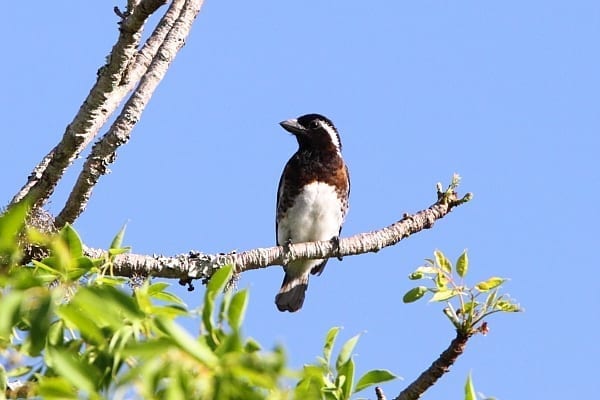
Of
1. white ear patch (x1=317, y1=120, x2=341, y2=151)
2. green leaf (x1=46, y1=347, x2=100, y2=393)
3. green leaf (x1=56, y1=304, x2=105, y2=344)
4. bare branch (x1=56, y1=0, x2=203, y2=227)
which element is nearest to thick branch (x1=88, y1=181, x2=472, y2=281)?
bare branch (x1=56, y1=0, x2=203, y2=227)

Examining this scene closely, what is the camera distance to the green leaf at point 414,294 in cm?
327

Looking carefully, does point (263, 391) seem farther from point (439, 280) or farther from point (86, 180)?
point (86, 180)

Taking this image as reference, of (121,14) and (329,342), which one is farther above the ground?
(121,14)

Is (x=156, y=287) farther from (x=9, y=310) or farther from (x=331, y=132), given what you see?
(x=331, y=132)

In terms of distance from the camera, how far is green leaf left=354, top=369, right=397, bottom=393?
2.40 metres

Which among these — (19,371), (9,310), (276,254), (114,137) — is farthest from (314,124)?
(9,310)

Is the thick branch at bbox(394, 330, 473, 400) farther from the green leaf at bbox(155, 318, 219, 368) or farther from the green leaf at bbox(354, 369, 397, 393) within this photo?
the green leaf at bbox(155, 318, 219, 368)

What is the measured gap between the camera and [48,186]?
13.5ft

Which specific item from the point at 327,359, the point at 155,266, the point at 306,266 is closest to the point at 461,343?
the point at 327,359

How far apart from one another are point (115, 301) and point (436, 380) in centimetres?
163

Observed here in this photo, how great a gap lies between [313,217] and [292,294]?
76 centimetres

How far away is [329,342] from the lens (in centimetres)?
248

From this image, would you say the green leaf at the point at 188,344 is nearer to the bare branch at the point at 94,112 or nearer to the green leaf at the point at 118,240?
the green leaf at the point at 118,240

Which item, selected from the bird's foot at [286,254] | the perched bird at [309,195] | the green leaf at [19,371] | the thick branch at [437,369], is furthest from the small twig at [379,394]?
the perched bird at [309,195]
